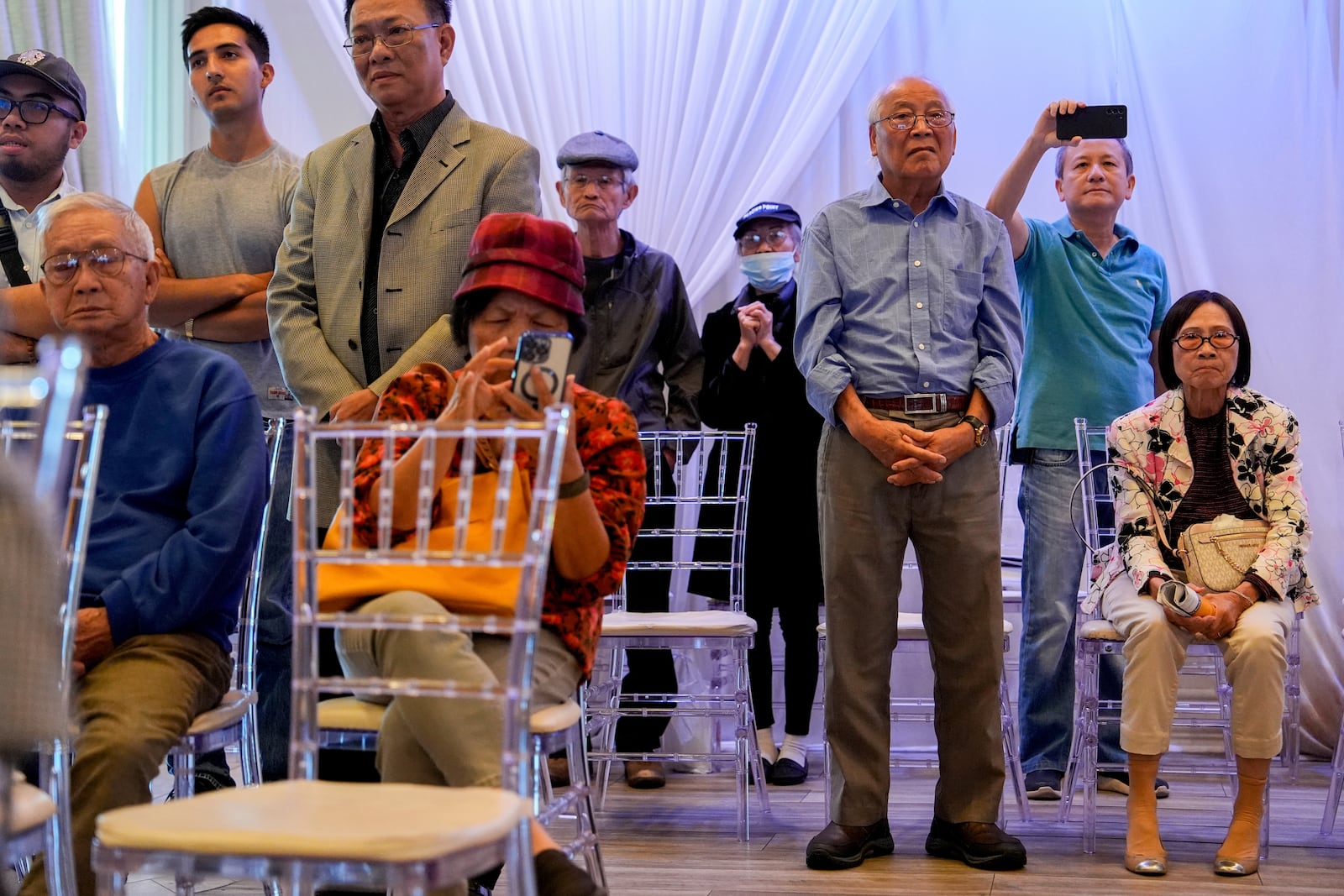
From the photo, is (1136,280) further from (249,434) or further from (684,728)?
(249,434)

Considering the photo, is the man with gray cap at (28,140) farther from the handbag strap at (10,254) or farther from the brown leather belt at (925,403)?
the brown leather belt at (925,403)

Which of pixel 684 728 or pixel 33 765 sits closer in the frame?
pixel 33 765

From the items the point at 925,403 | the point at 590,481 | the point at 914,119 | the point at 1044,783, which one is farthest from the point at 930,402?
the point at 1044,783

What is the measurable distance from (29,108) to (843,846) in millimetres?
2448

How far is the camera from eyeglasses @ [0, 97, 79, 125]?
3.20 m

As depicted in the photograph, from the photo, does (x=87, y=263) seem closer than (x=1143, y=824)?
Yes

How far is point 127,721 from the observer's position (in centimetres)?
208

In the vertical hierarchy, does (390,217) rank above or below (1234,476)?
above

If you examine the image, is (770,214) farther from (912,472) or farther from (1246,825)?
(1246,825)

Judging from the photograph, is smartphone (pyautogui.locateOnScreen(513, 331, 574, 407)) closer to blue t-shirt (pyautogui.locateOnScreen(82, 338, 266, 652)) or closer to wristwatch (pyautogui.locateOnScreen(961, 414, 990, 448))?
blue t-shirt (pyautogui.locateOnScreen(82, 338, 266, 652))

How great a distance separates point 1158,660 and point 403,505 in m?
1.79

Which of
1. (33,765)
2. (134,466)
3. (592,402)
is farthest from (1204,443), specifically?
(33,765)

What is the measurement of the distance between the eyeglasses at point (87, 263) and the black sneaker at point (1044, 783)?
2.60 m

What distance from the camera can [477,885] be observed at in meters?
2.32
